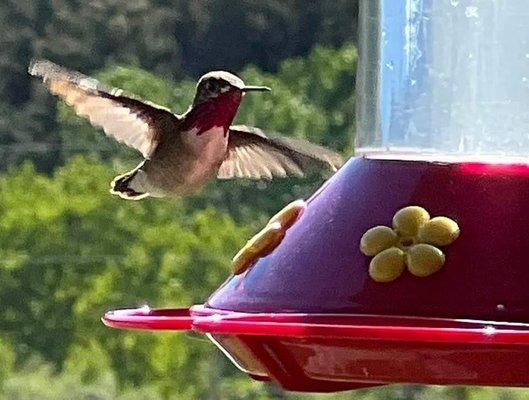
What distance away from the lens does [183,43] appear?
11250 millimetres

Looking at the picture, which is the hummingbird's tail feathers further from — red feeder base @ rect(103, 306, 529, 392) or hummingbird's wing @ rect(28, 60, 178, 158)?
red feeder base @ rect(103, 306, 529, 392)

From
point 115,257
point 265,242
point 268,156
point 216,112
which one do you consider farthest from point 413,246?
point 115,257

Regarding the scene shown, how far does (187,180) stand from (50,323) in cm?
621

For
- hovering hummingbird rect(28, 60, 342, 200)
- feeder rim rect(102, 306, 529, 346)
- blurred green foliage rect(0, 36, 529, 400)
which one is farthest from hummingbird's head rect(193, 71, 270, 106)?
blurred green foliage rect(0, 36, 529, 400)

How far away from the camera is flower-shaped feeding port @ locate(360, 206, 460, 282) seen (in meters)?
1.52

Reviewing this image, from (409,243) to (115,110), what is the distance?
3.61 ft

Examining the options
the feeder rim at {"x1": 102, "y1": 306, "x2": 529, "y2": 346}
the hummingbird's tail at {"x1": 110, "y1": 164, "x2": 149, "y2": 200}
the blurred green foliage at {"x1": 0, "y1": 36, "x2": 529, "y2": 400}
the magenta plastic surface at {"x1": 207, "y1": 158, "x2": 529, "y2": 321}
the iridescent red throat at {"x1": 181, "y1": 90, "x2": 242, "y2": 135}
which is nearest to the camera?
the feeder rim at {"x1": 102, "y1": 306, "x2": 529, "y2": 346}

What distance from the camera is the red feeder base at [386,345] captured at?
4.47 ft

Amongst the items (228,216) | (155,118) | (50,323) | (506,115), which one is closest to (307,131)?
(228,216)

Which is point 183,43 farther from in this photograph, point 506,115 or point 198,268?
point 506,115

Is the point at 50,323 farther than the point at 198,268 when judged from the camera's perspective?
Yes

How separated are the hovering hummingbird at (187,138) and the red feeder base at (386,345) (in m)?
0.78

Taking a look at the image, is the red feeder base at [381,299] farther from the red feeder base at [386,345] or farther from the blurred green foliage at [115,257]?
the blurred green foliage at [115,257]

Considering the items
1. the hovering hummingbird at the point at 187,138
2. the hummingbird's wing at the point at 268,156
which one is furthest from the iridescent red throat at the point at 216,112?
the hummingbird's wing at the point at 268,156
